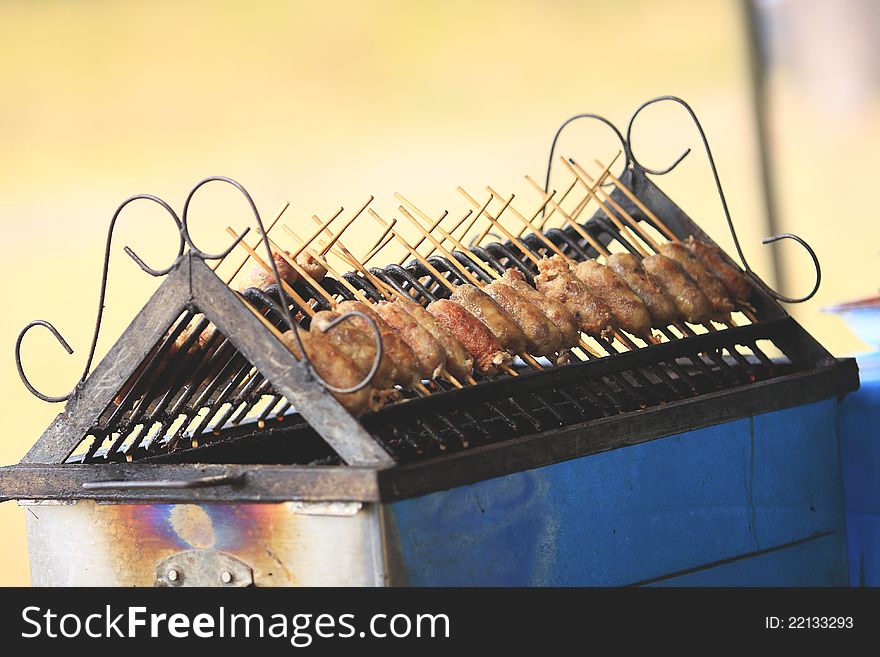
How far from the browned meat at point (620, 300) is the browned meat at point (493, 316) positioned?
0.39 meters

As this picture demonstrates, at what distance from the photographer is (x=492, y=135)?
7961 mm

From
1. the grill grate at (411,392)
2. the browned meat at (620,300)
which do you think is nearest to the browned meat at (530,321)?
the grill grate at (411,392)

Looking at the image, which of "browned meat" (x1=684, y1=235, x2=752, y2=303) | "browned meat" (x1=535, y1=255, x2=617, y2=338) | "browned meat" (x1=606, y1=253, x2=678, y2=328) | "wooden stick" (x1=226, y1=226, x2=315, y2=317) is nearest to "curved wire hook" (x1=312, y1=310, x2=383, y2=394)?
"wooden stick" (x1=226, y1=226, x2=315, y2=317)

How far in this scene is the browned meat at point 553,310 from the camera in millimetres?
3346

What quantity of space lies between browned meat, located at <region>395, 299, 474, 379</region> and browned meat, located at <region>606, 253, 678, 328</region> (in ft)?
2.60

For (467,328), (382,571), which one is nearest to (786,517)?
(467,328)

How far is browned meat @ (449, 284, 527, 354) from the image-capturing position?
125 inches

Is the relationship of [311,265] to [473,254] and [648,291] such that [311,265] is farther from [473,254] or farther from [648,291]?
[648,291]

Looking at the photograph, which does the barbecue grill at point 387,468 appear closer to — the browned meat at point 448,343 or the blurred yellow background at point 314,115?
the browned meat at point 448,343

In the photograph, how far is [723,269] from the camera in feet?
12.5

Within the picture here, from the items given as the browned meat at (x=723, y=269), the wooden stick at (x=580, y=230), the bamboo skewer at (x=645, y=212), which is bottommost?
the browned meat at (x=723, y=269)

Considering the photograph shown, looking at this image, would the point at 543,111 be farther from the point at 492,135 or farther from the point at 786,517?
the point at 786,517

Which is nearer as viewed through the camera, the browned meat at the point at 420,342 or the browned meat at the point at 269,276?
the browned meat at the point at 420,342

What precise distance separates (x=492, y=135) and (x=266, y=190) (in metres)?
1.52
